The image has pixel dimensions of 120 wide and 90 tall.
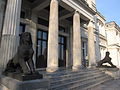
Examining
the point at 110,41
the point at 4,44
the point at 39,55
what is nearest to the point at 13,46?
the point at 4,44

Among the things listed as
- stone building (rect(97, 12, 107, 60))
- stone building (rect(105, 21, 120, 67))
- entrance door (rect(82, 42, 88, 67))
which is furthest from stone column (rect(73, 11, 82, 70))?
stone building (rect(105, 21, 120, 67))

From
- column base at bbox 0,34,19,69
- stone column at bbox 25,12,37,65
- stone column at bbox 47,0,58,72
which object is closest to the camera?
column base at bbox 0,34,19,69

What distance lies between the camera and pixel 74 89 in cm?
560

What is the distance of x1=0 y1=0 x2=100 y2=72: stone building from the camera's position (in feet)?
18.6

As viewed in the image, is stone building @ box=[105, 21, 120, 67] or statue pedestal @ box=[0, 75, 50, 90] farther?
stone building @ box=[105, 21, 120, 67]

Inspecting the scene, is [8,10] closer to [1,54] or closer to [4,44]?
[4,44]

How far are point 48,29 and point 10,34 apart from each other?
6.45m

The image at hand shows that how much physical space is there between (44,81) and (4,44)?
2.99 meters

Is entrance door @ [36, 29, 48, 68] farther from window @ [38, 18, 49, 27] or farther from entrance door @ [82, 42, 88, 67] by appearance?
entrance door @ [82, 42, 88, 67]

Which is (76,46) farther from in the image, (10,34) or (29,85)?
(29,85)

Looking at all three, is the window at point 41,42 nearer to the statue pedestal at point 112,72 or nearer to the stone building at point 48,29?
the stone building at point 48,29

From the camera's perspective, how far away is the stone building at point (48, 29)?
568cm

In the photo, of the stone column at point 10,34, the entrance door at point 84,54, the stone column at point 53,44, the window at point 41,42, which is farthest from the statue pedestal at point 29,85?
the entrance door at point 84,54

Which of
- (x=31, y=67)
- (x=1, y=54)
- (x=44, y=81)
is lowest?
(x=44, y=81)
